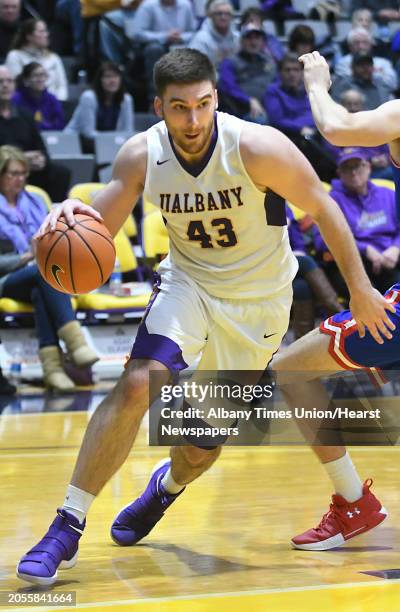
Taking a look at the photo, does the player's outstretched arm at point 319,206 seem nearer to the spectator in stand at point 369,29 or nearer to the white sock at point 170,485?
the white sock at point 170,485

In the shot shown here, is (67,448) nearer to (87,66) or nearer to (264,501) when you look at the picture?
(264,501)

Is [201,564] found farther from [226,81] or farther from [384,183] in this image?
[226,81]

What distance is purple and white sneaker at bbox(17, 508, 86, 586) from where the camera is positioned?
3.71m

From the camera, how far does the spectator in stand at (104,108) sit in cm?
1060

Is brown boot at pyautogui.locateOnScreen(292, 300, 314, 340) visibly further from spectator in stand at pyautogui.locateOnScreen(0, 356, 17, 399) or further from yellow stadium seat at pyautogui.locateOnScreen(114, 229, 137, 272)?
spectator in stand at pyautogui.locateOnScreen(0, 356, 17, 399)

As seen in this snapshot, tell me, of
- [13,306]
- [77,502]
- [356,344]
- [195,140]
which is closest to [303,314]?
[13,306]

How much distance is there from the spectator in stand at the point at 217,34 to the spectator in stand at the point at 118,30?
0.79 meters

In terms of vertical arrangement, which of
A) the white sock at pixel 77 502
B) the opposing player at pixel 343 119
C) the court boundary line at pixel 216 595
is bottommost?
the court boundary line at pixel 216 595

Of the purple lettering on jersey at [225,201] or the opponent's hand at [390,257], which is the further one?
the opponent's hand at [390,257]

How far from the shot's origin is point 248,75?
1132 cm

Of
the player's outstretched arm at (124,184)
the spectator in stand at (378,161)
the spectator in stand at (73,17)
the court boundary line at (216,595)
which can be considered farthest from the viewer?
the spectator in stand at (73,17)

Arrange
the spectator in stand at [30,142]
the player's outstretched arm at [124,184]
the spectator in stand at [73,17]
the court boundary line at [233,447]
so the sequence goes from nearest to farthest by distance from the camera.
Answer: the player's outstretched arm at [124,184] < the court boundary line at [233,447] < the spectator in stand at [30,142] < the spectator in stand at [73,17]

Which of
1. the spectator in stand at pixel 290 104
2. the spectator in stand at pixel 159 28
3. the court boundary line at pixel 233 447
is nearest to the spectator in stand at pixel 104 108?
the spectator in stand at pixel 159 28

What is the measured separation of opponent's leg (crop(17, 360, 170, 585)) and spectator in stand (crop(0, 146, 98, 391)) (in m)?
4.32
